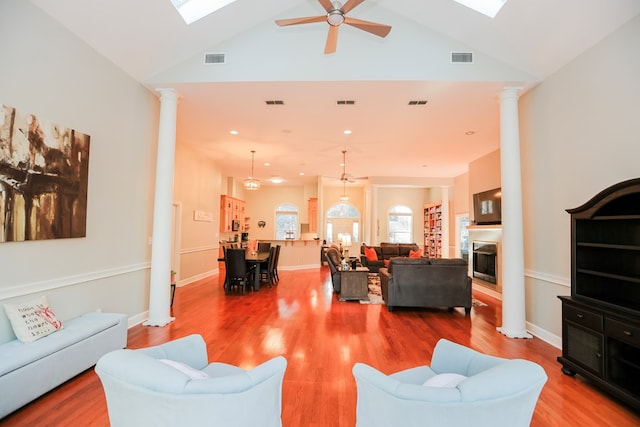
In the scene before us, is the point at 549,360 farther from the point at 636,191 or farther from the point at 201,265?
the point at 201,265

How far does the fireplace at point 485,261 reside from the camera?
6797 mm

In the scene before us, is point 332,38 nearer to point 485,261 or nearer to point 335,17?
point 335,17

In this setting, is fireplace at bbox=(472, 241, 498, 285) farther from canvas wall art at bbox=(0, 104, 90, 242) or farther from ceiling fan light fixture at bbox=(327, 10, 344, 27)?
canvas wall art at bbox=(0, 104, 90, 242)

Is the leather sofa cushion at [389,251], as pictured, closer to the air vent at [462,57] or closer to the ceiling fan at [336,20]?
the air vent at [462,57]

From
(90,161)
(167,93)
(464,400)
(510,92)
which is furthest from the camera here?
(167,93)

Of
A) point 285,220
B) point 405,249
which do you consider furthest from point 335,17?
point 285,220

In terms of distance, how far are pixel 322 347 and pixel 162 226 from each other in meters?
2.74

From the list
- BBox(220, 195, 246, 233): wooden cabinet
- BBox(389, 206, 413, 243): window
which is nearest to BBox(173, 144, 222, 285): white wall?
BBox(220, 195, 246, 233): wooden cabinet

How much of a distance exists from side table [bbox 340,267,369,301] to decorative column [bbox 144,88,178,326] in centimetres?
310

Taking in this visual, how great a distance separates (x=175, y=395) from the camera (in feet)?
4.03

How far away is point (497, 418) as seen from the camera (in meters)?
1.25

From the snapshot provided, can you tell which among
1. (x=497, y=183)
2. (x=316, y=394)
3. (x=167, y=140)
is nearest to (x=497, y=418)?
(x=316, y=394)

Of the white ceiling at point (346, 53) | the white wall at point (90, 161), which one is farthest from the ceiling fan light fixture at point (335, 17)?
the white wall at point (90, 161)

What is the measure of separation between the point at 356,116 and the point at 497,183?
3960mm
